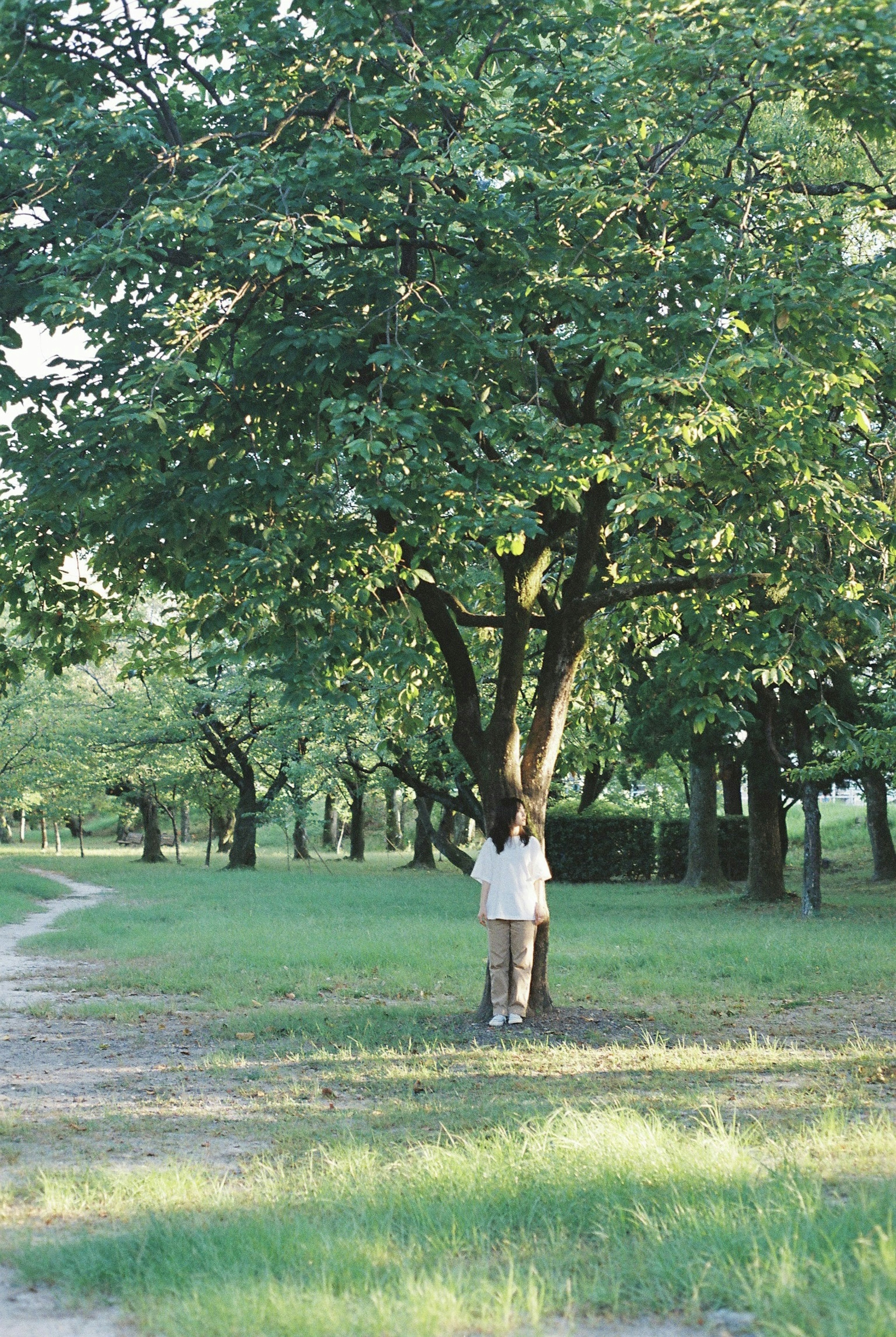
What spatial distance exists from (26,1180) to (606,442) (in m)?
5.77

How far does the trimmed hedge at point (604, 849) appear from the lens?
35.4 meters

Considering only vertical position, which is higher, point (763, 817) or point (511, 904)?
point (763, 817)

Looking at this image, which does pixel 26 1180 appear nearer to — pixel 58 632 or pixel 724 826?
pixel 58 632

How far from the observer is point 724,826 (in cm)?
3366

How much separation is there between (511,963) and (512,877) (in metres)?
0.80

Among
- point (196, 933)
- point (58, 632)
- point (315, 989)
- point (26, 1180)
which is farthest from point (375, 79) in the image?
point (196, 933)

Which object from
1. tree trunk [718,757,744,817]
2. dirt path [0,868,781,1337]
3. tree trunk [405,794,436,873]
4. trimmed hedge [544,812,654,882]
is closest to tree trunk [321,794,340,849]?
tree trunk [405,794,436,873]

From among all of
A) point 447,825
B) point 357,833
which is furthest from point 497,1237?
point 357,833

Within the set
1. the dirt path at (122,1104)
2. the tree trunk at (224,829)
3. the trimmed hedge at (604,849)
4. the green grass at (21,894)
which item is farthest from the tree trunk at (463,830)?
the dirt path at (122,1104)

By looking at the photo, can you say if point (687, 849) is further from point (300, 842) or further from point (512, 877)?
point (512, 877)

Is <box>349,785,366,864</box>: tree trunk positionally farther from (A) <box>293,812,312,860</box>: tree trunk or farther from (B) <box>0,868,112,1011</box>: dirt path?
(B) <box>0,868,112,1011</box>: dirt path

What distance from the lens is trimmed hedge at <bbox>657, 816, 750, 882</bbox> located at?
110 feet

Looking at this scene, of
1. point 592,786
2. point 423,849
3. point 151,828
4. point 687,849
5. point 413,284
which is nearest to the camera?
point 413,284

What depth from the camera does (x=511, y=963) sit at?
421 inches
